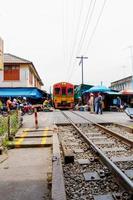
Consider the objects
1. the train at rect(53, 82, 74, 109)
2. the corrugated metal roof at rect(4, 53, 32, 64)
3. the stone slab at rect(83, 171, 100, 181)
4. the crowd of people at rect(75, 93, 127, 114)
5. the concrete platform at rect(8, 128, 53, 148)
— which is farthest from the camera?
the train at rect(53, 82, 74, 109)

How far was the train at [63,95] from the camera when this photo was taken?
44.0 m

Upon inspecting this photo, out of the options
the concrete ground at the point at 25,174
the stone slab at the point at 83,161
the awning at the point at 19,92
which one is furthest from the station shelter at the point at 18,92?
the stone slab at the point at 83,161

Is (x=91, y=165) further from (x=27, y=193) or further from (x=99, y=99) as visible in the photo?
(x=99, y=99)

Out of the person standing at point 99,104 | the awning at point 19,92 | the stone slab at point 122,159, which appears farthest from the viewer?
the awning at point 19,92

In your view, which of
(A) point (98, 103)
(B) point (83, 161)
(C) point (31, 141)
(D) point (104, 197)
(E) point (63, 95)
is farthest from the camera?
(E) point (63, 95)

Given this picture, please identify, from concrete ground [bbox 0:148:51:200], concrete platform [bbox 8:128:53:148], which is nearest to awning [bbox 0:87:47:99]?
concrete platform [bbox 8:128:53:148]

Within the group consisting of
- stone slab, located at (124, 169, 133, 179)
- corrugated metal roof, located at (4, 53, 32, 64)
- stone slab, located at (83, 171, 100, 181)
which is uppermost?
corrugated metal roof, located at (4, 53, 32, 64)

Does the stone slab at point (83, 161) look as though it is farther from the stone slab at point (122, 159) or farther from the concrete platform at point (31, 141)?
the concrete platform at point (31, 141)

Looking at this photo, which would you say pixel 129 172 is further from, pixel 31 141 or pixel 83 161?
Result: pixel 31 141

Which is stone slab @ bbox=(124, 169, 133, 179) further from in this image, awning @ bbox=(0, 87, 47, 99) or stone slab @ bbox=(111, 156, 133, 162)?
awning @ bbox=(0, 87, 47, 99)

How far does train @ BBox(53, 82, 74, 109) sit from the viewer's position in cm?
4396

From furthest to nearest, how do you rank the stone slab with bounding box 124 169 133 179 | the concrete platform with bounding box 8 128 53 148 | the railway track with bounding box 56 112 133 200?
the concrete platform with bounding box 8 128 53 148, the stone slab with bounding box 124 169 133 179, the railway track with bounding box 56 112 133 200

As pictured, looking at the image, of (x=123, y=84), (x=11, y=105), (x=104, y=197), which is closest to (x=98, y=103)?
(x=11, y=105)

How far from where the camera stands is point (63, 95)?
43969mm
